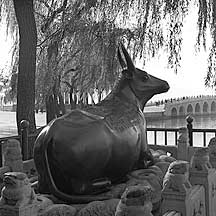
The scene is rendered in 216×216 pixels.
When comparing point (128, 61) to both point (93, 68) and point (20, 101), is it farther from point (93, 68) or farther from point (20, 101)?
point (93, 68)

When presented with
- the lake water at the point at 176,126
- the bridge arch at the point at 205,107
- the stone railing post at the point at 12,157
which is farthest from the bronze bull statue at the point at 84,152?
the bridge arch at the point at 205,107

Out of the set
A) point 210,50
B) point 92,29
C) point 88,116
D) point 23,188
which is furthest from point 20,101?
point 23,188

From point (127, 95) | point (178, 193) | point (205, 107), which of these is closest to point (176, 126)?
point (127, 95)

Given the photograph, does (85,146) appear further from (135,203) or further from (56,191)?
(135,203)

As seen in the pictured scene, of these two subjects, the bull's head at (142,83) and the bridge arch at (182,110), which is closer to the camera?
the bull's head at (142,83)

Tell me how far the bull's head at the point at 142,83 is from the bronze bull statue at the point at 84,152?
17.6 inches

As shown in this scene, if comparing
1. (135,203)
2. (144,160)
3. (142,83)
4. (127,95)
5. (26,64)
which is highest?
(26,64)

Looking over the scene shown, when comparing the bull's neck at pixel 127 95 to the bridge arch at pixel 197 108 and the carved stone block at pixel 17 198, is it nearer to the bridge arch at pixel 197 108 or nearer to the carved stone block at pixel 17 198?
the carved stone block at pixel 17 198

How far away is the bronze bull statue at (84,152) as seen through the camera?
113 inches

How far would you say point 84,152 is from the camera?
9.42 ft

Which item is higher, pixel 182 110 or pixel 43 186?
pixel 43 186

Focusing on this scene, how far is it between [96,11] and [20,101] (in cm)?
227

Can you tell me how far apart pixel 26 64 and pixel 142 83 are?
390 centimetres

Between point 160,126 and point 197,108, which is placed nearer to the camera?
point 160,126
